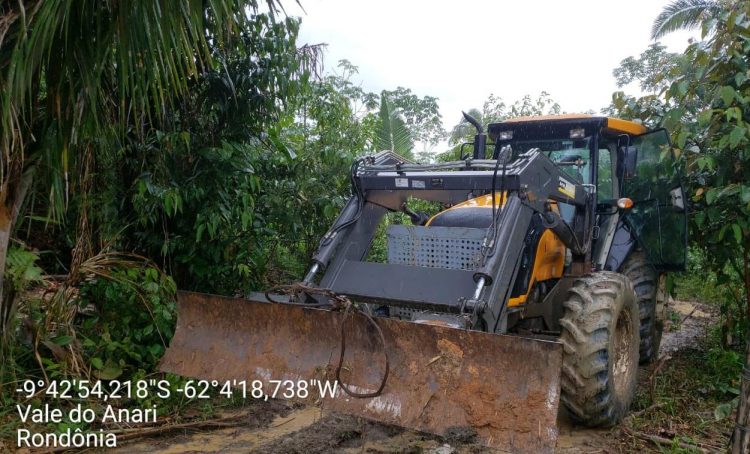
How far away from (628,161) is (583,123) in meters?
0.67

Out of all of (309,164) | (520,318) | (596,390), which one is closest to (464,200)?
(520,318)

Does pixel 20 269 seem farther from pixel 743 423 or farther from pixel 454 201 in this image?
pixel 743 423

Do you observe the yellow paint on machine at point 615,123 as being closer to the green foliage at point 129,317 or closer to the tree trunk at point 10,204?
the green foliage at point 129,317

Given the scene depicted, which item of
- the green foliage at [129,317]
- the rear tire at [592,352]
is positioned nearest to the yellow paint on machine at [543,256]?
the rear tire at [592,352]

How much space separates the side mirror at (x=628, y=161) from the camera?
586 centimetres

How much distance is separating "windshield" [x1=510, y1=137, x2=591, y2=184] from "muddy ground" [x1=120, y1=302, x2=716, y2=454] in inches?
82.3

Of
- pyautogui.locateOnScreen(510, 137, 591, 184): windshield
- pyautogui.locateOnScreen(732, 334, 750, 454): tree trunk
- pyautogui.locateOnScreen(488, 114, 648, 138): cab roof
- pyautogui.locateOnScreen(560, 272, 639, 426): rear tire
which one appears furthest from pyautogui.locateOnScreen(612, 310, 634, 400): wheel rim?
pyautogui.locateOnScreen(732, 334, 750, 454): tree trunk

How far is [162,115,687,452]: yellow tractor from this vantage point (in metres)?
3.49

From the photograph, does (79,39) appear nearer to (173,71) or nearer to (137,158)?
(173,71)

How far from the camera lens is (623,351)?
506cm

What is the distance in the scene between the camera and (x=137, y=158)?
5.53 meters

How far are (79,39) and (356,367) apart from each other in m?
2.44

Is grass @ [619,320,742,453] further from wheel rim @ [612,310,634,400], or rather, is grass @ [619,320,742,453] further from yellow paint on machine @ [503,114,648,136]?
yellow paint on machine @ [503,114,648,136]

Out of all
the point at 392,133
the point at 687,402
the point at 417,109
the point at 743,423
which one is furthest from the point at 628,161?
the point at 417,109
